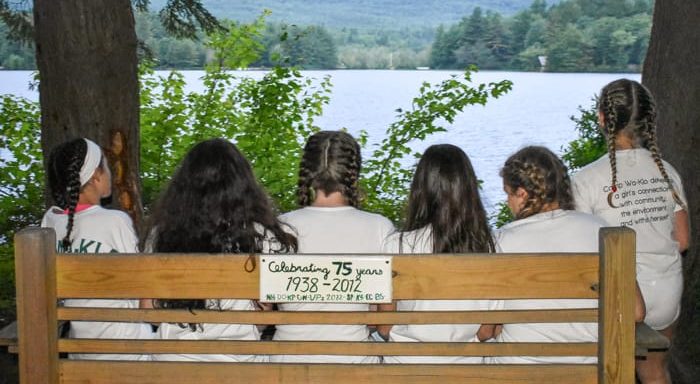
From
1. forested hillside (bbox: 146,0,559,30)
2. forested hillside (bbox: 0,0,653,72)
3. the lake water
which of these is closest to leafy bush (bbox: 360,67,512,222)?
the lake water

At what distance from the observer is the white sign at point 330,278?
2930mm

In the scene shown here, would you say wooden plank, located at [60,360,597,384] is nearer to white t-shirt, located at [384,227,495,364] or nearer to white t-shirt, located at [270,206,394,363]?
white t-shirt, located at [384,227,495,364]

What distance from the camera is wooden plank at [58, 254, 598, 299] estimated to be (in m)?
2.95

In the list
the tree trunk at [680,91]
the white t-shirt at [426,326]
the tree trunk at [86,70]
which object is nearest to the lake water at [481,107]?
the tree trunk at [680,91]

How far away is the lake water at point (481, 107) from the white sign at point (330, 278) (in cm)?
493

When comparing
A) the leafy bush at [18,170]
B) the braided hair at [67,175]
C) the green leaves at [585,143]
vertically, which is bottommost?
the leafy bush at [18,170]

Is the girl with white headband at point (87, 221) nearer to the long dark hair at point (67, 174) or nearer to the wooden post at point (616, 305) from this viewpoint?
the long dark hair at point (67, 174)

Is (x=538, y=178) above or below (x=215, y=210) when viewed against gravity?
above

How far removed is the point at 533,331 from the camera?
338cm

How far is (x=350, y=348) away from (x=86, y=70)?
299cm

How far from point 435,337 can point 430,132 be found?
524cm

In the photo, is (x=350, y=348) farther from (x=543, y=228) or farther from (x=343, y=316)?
(x=543, y=228)

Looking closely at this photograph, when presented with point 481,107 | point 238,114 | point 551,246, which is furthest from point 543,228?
point 481,107

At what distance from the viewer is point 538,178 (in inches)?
139
